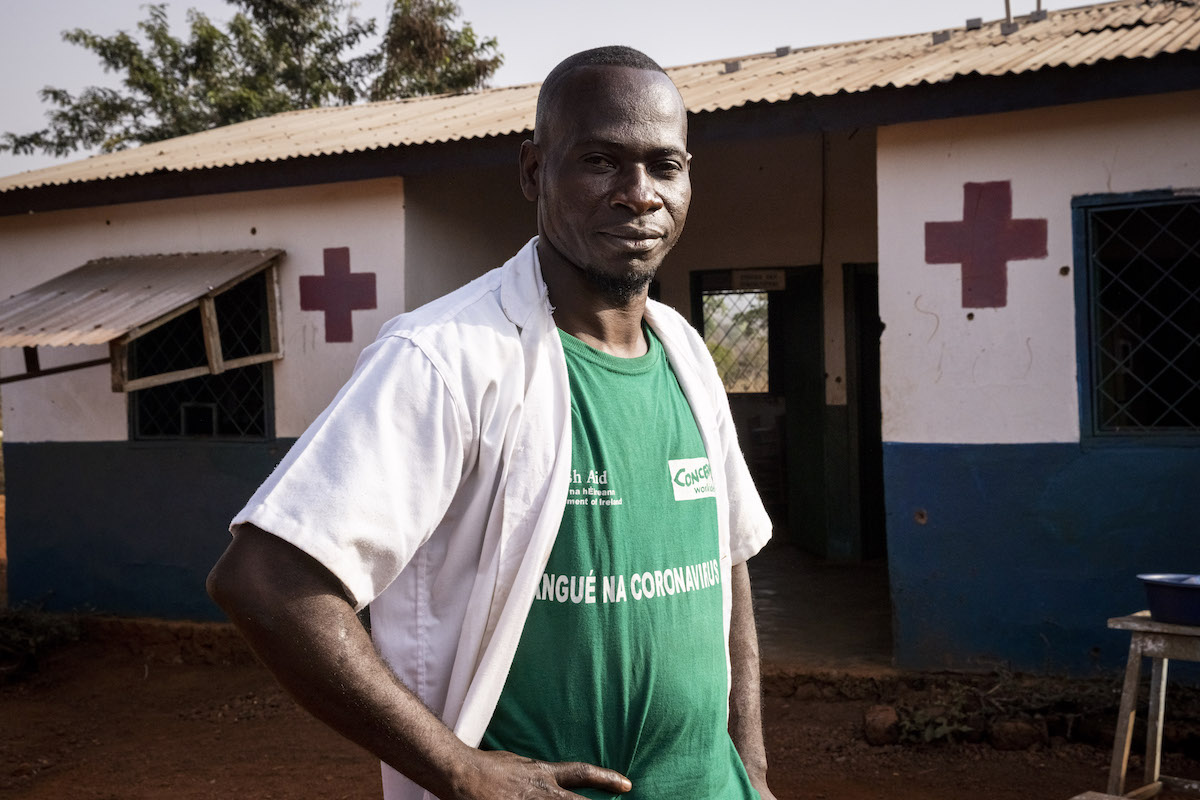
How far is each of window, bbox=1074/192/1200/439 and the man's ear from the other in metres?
4.14

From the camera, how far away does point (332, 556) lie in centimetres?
116

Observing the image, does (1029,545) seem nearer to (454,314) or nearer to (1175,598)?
(1175,598)

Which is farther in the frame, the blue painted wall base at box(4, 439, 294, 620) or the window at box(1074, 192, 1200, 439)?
the blue painted wall base at box(4, 439, 294, 620)

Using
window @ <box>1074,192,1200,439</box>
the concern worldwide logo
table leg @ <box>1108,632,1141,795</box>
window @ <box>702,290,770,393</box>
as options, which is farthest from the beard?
window @ <box>702,290,770,393</box>

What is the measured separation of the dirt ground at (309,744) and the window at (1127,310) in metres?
1.28

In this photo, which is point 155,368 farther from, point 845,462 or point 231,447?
point 845,462

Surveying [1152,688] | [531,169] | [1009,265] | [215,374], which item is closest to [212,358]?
[215,374]

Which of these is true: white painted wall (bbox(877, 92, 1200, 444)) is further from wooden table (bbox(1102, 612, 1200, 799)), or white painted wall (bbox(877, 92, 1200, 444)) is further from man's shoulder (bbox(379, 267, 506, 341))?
man's shoulder (bbox(379, 267, 506, 341))

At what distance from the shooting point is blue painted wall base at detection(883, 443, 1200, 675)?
17.2 feet

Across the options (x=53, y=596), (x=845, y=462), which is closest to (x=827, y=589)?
(x=845, y=462)

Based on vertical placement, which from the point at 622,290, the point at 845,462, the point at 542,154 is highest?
the point at 542,154

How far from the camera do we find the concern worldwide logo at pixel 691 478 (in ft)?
4.76

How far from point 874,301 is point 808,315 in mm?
516

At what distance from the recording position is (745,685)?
1.79 meters
